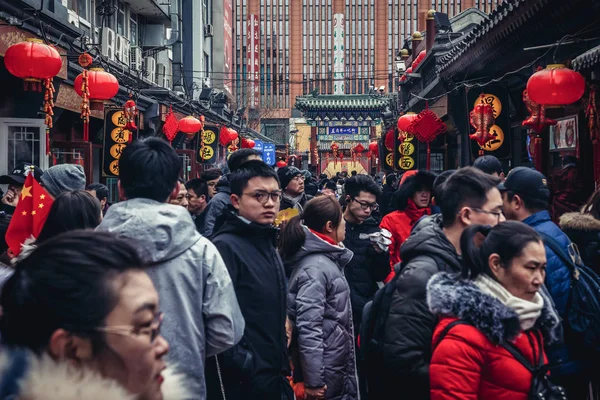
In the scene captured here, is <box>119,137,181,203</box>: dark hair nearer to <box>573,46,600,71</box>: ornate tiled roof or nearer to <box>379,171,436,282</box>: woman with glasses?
<box>379,171,436,282</box>: woman with glasses

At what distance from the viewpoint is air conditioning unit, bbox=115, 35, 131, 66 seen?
56.1 ft

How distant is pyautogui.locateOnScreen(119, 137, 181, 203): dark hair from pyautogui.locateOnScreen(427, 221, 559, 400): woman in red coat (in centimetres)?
113

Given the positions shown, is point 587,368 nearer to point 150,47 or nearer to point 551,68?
point 551,68

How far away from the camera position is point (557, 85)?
7031 mm

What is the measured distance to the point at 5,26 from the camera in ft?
25.9

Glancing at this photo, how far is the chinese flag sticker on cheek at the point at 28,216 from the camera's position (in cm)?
420

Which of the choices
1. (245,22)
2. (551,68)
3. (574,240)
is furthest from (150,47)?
(245,22)

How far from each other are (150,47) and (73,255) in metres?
21.0

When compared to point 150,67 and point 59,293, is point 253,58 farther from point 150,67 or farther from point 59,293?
point 59,293

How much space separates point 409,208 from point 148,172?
346 cm

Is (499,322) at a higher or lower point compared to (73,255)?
lower

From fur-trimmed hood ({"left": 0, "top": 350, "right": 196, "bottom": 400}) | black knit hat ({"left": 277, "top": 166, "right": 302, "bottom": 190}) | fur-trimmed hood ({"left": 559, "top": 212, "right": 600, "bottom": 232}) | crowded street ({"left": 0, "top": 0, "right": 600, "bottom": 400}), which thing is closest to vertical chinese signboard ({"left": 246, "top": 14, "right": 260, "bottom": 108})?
crowded street ({"left": 0, "top": 0, "right": 600, "bottom": 400})

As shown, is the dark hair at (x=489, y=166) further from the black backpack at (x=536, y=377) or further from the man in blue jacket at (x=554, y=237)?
the black backpack at (x=536, y=377)

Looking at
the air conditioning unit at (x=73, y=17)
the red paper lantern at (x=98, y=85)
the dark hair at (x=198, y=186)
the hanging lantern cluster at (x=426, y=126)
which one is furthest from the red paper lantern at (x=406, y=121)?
the dark hair at (x=198, y=186)
